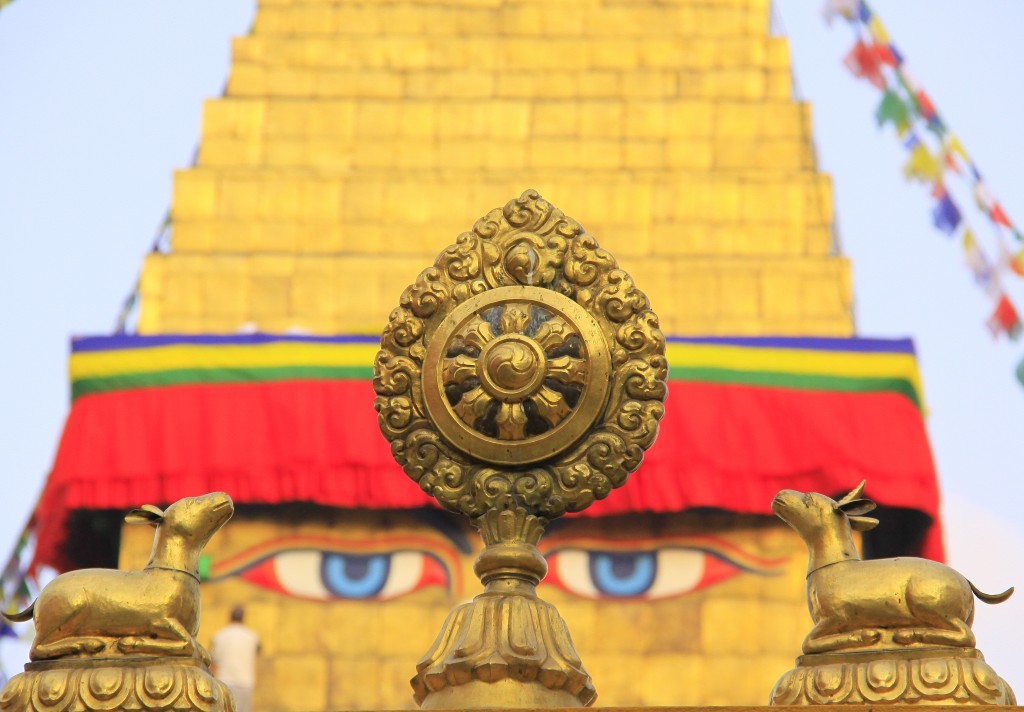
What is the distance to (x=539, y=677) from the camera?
655 centimetres

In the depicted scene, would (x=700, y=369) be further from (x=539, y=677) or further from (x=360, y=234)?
(x=539, y=677)

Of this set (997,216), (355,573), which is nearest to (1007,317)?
(997,216)

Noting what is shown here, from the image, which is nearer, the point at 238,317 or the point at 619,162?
the point at 238,317

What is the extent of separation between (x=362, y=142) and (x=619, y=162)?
239 centimetres

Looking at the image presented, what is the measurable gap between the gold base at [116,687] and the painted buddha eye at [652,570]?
1084 centimetres

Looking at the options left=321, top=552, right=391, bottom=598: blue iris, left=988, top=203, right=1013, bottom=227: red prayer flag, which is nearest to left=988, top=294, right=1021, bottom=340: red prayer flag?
left=988, top=203, right=1013, bottom=227: red prayer flag

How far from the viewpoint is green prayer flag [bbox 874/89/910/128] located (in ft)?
57.7

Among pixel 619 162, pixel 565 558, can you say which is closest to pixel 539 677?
pixel 565 558

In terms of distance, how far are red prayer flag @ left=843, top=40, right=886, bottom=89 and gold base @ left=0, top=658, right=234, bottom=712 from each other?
12563 millimetres

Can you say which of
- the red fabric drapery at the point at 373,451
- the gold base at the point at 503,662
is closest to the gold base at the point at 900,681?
the gold base at the point at 503,662

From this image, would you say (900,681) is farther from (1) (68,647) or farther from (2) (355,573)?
(2) (355,573)

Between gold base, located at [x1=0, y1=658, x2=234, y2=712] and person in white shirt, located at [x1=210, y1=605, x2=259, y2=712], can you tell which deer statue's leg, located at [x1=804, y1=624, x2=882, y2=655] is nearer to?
gold base, located at [x1=0, y1=658, x2=234, y2=712]

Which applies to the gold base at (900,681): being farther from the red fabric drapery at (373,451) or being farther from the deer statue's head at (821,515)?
the red fabric drapery at (373,451)

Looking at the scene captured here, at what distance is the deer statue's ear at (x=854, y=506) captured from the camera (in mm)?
6699
